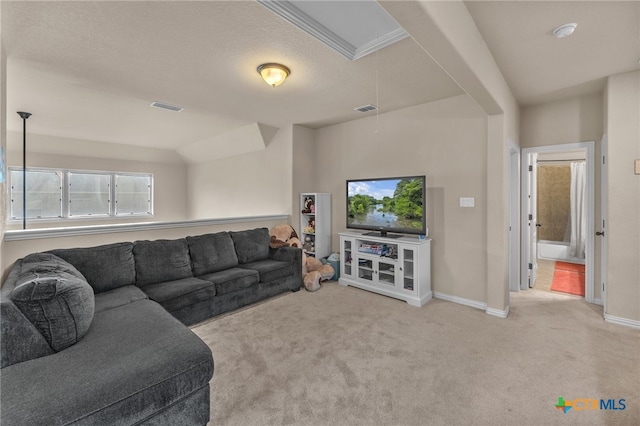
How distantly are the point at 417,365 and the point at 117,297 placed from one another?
8.24 feet

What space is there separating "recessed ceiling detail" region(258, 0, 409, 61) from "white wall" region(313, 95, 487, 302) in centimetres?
165

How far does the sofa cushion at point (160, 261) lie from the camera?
2.89 m

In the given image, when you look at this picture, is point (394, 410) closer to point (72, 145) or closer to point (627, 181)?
point (627, 181)

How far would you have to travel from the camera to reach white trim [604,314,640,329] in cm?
278

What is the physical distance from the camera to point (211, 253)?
134 inches

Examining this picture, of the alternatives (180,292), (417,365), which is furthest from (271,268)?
(417,365)

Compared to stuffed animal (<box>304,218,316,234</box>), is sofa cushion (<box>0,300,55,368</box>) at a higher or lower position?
lower

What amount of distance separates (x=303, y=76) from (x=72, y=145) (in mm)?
5441

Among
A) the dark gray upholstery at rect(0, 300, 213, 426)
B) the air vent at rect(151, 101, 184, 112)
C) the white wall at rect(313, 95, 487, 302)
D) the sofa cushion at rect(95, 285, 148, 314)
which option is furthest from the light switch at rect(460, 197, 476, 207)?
the air vent at rect(151, 101, 184, 112)

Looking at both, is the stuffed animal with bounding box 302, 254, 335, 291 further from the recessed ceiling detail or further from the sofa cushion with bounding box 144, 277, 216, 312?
the recessed ceiling detail

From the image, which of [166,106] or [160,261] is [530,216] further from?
[166,106]

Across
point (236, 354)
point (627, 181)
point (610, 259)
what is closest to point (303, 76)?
point (236, 354)

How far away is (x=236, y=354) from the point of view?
7.67 feet

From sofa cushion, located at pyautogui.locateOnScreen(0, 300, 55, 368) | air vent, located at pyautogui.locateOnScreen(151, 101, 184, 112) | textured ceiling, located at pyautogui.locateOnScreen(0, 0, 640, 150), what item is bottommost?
sofa cushion, located at pyautogui.locateOnScreen(0, 300, 55, 368)
